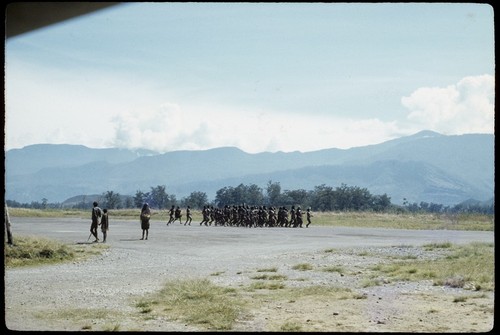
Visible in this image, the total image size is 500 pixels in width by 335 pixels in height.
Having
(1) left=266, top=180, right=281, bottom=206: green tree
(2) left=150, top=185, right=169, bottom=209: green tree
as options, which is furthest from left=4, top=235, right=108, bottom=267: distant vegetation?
(2) left=150, top=185, right=169, bottom=209: green tree

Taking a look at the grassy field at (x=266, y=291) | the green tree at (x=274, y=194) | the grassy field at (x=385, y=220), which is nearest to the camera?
the grassy field at (x=266, y=291)

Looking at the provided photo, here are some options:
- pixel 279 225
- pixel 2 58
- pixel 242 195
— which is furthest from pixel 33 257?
pixel 242 195

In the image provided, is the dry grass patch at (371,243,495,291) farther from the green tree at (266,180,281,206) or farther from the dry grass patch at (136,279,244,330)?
the green tree at (266,180,281,206)

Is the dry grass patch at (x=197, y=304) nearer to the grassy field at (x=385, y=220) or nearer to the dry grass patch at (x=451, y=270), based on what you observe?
the dry grass patch at (x=451, y=270)

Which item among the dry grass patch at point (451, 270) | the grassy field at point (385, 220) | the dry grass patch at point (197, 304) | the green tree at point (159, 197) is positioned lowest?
the dry grass patch at point (197, 304)

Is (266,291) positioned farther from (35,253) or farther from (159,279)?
(35,253)

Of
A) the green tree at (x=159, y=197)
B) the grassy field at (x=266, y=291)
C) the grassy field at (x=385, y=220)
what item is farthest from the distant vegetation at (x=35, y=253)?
the green tree at (x=159, y=197)

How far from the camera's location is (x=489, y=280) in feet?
35.4

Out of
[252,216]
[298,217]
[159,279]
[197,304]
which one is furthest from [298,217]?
[197,304]

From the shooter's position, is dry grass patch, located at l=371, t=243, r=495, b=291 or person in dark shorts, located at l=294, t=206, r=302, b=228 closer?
dry grass patch, located at l=371, t=243, r=495, b=291

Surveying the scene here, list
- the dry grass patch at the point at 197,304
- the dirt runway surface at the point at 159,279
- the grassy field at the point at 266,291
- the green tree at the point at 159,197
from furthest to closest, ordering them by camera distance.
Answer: the green tree at the point at 159,197, the grassy field at the point at 266,291, the dry grass patch at the point at 197,304, the dirt runway surface at the point at 159,279

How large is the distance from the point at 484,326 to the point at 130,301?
4672 mm

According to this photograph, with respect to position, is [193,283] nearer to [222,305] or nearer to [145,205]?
[222,305]

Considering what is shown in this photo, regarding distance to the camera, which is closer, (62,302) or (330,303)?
(62,302)
